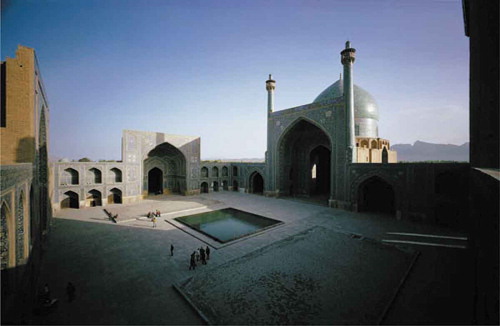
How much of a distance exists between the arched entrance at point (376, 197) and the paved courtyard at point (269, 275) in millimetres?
3878

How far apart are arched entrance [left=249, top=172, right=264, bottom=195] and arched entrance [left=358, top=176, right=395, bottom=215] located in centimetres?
1154

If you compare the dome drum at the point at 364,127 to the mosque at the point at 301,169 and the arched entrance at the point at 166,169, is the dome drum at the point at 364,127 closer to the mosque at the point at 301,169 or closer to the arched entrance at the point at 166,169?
the mosque at the point at 301,169

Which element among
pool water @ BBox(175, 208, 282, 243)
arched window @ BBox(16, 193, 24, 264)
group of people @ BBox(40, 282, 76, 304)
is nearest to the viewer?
arched window @ BBox(16, 193, 24, 264)

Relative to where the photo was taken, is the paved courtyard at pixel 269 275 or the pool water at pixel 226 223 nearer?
the paved courtyard at pixel 269 275

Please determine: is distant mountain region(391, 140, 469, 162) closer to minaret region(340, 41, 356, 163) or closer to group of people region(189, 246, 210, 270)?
minaret region(340, 41, 356, 163)

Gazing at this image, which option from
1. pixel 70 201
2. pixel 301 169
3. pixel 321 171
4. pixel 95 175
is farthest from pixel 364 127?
pixel 70 201

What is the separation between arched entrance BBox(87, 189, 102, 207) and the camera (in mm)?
16844

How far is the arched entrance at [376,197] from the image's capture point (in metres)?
15.2

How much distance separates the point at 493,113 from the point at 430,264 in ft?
17.3

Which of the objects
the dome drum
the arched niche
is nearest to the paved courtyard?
the arched niche

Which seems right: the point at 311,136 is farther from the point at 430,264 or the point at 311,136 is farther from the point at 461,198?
the point at 430,264

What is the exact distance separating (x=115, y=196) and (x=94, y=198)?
156 centimetres

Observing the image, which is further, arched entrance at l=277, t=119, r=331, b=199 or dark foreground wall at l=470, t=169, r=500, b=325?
arched entrance at l=277, t=119, r=331, b=199

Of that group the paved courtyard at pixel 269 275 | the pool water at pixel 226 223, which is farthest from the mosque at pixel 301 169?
the pool water at pixel 226 223
